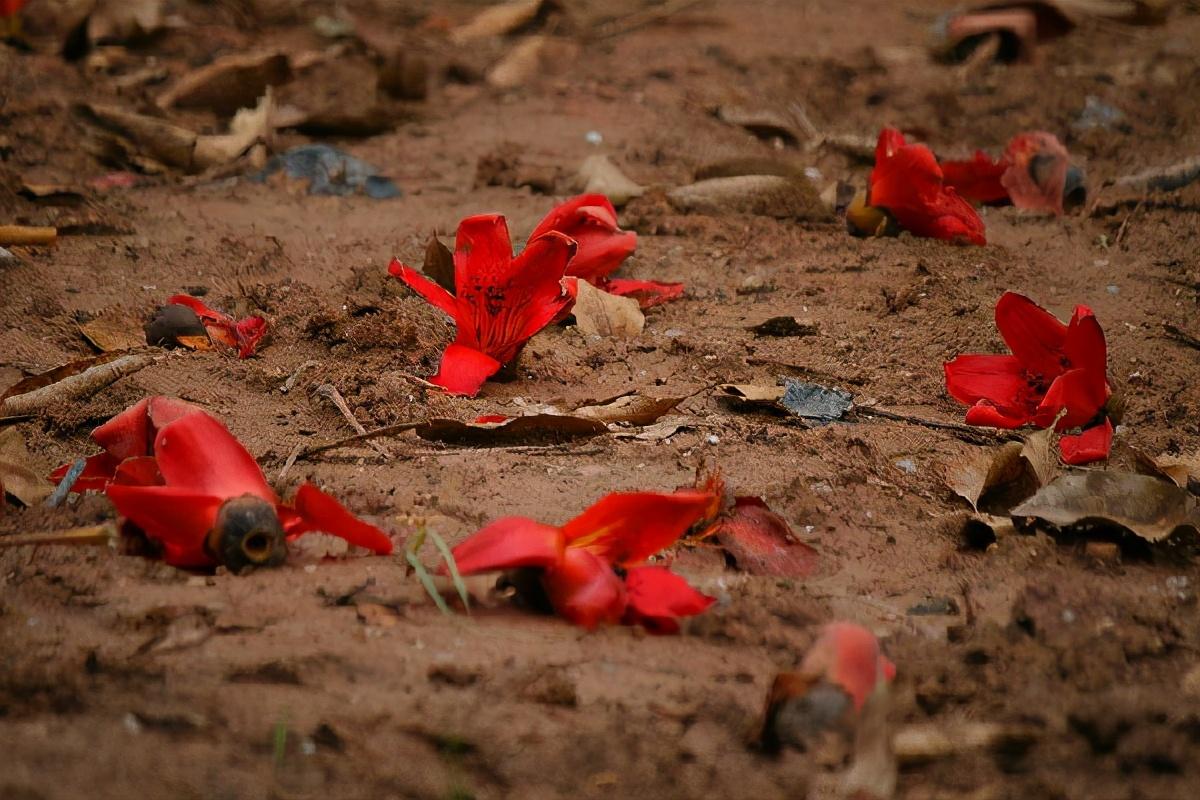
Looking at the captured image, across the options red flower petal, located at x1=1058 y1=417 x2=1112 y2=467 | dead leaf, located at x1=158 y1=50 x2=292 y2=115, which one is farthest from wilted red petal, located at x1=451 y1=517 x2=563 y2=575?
dead leaf, located at x1=158 y1=50 x2=292 y2=115

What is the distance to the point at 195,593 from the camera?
1.69 m

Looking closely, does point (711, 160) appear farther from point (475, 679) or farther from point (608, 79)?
point (475, 679)

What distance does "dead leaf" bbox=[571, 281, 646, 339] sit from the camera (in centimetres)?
273

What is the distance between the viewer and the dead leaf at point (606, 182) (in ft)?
11.3

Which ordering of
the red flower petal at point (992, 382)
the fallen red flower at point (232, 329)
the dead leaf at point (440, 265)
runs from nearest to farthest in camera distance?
1. the red flower petal at point (992, 382)
2. the fallen red flower at point (232, 329)
3. the dead leaf at point (440, 265)

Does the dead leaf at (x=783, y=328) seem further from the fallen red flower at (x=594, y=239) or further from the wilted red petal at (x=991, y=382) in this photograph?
the wilted red petal at (x=991, y=382)

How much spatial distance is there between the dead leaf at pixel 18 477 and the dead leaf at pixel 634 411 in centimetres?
87

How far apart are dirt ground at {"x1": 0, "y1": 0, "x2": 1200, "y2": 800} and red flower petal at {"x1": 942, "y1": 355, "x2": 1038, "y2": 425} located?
6cm

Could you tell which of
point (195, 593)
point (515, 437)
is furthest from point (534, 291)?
point (195, 593)

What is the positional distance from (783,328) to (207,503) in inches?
55.4

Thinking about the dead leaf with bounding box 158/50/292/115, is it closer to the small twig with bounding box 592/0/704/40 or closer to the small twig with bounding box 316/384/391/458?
the small twig with bounding box 592/0/704/40

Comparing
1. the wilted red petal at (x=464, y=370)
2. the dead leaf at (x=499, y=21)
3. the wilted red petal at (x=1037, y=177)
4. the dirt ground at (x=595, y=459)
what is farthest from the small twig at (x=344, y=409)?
the dead leaf at (x=499, y=21)

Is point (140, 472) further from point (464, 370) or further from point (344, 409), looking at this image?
point (464, 370)

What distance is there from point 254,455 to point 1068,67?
3577 mm
